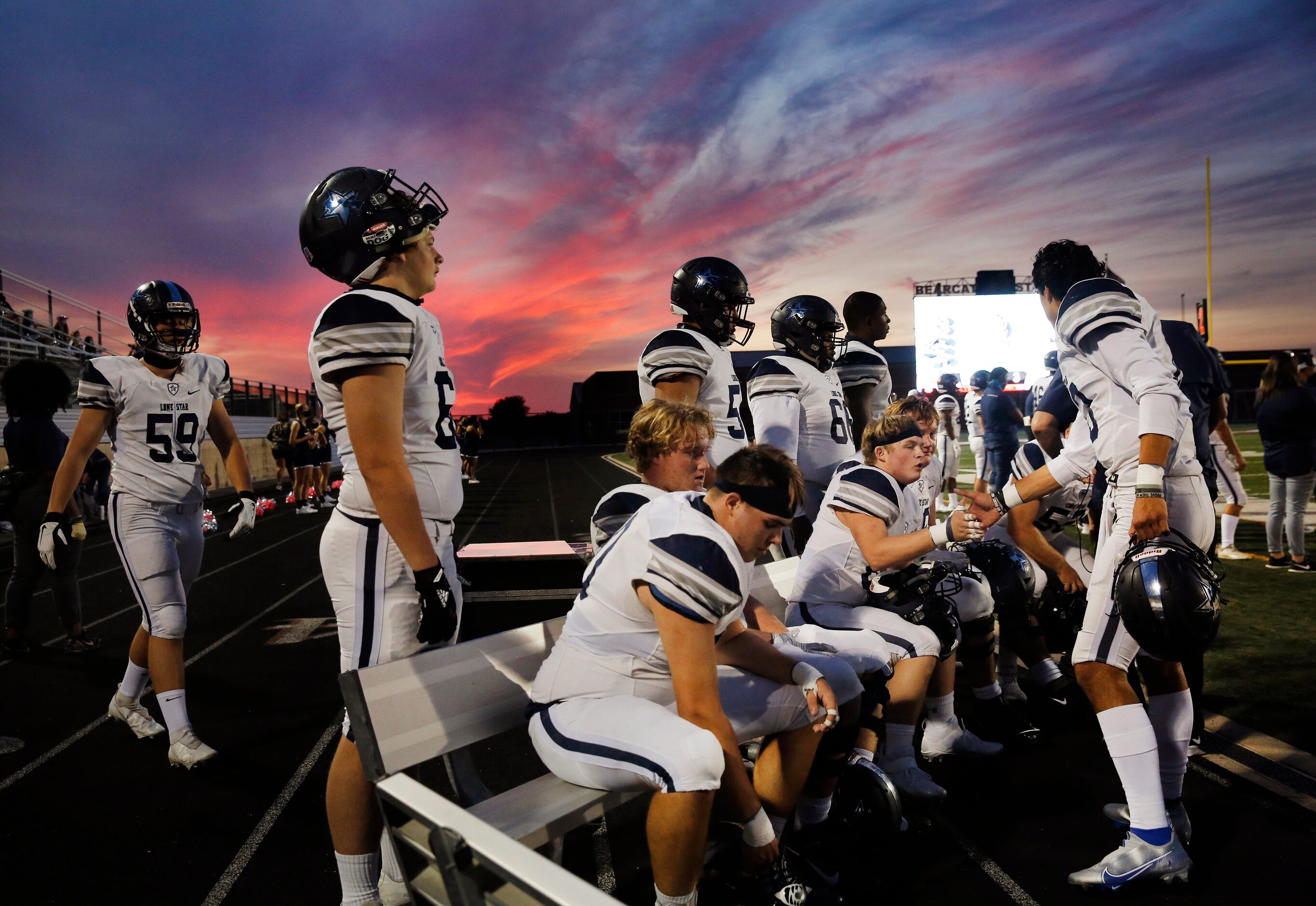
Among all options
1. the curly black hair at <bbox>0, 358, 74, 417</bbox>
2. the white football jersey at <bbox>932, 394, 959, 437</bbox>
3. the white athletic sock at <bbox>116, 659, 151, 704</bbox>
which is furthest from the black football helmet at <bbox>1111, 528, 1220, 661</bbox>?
the white football jersey at <bbox>932, 394, 959, 437</bbox>

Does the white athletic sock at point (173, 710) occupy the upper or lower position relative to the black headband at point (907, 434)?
lower

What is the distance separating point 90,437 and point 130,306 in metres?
0.66

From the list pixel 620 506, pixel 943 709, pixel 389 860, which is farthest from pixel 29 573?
pixel 943 709

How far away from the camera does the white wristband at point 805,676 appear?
2.48 meters

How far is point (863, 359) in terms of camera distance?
539 cm

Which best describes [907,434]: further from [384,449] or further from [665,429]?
[384,449]

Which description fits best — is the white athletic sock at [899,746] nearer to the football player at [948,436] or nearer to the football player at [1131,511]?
the football player at [1131,511]

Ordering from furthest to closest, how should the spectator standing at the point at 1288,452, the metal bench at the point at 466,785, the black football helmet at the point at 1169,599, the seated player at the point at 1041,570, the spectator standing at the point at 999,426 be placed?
the spectator standing at the point at 999,426, the spectator standing at the point at 1288,452, the seated player at the point at 1041,570, the black football helmet at the point at 1169,599, the metal bench at the point at 466,785

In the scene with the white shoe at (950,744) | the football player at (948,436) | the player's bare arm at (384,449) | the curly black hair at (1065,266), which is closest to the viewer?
the player's bare arm at (384,449)

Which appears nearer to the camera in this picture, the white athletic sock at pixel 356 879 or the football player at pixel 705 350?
the white athletic sock at pixel 356 879

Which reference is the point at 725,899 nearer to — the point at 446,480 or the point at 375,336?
the point at 446,480

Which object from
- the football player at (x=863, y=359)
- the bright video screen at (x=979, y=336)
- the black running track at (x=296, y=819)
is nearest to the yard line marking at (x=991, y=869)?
the black running track at (x=296, y=819)

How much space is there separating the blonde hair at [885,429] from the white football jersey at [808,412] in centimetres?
69

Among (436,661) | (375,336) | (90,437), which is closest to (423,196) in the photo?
(375,336)
